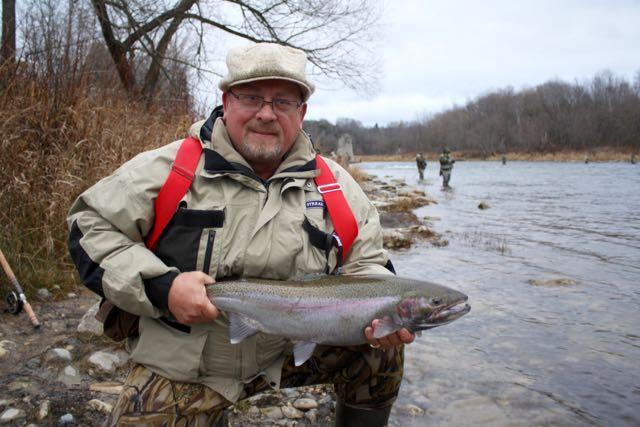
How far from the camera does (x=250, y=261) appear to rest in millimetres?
2695

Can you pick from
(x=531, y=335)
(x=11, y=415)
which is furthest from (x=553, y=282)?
(x=11, y=415)

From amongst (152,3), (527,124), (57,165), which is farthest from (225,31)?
(527,124)

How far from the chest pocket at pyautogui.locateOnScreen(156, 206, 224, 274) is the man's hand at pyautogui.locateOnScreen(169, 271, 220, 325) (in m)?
0.12

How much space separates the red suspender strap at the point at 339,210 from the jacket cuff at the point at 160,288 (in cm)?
93

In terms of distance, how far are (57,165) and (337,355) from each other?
4.50 meters

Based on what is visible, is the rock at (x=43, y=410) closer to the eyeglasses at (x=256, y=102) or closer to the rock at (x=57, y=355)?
the rock at (x=57, y=355)

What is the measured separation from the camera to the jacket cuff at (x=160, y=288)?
8.13 feet

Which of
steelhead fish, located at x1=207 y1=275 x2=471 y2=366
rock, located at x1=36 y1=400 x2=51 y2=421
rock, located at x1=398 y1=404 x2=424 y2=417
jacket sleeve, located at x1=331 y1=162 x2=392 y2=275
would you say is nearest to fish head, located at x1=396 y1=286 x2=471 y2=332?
steelhead fish, located at x1=207 y1=275 x2=471 y2=366

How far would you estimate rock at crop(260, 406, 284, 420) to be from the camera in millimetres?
3641

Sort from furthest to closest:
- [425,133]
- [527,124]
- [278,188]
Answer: [425,133], [527,124], [278,188]

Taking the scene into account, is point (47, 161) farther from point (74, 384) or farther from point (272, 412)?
point (272, 412)

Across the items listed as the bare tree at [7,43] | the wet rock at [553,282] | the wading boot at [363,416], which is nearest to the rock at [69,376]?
the wading boot at [363,416]

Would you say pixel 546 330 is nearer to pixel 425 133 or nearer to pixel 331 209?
pixel 331 209

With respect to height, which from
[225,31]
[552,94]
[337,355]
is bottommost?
[337,355]
